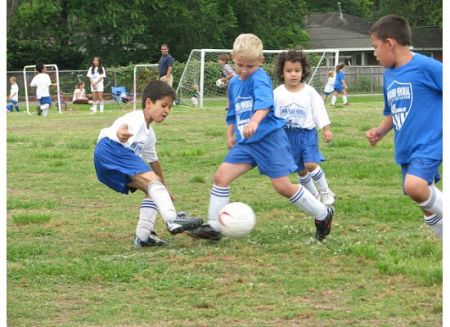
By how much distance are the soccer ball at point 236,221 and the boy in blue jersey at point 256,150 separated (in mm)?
155

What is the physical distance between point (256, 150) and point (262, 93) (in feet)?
1.51

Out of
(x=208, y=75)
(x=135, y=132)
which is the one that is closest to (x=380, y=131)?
(x=135, y=132)

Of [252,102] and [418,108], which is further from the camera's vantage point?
[252,102]

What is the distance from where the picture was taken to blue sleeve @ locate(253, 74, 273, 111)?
720 centimetres

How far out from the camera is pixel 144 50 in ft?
171

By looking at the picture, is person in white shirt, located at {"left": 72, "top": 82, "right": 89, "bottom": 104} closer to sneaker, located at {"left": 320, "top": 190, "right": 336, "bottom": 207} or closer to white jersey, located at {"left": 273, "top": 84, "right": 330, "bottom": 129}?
white jersey, located at {"left": 273, "top": 84, "right": 330, "bottom": 129}

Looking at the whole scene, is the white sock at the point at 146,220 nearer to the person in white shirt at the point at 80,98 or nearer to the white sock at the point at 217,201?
the white sock at the point at 217,201

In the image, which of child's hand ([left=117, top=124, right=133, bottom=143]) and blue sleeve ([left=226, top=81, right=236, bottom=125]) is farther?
blue sleeve ([left=226, top=81, right=236, bottom=125])

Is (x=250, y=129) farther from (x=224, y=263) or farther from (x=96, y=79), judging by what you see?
(x=96, y=79)

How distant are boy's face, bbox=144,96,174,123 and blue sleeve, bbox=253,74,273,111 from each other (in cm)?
68

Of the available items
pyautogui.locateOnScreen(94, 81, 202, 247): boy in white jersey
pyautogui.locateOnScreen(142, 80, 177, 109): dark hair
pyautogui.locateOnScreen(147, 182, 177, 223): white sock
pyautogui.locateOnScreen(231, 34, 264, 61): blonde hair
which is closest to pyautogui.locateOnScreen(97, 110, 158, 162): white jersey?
pyautogui.locateOnScreen(94, 81, 202, 247): boy in white jersey

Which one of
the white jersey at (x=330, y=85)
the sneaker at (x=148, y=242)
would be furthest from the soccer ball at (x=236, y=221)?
the white jersey at (x=330, y=85)

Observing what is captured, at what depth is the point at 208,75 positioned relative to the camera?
3172 centimetres
